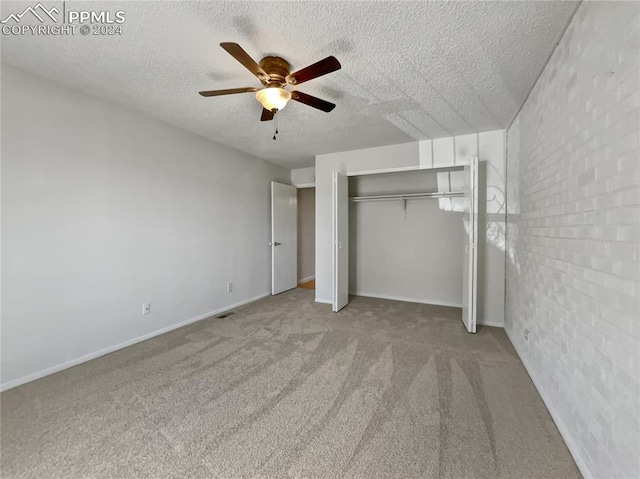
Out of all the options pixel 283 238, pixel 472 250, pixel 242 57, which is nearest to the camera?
pixel 242 57

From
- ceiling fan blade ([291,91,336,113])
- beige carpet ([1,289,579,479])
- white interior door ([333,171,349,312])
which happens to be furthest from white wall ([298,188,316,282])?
ceiling fan blade ([291,91,336,113])

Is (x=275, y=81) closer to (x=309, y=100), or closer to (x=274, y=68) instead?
(x=274, y=68)

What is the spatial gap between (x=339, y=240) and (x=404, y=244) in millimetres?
1318

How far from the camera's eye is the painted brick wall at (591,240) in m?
1.06

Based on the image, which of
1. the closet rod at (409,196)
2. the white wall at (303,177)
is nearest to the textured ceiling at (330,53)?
the closet rod at (409,196)

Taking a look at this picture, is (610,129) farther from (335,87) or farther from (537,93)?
(335,87)

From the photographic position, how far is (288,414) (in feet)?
5.74

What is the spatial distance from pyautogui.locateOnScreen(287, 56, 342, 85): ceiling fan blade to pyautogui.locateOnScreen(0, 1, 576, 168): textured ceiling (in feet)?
0.79

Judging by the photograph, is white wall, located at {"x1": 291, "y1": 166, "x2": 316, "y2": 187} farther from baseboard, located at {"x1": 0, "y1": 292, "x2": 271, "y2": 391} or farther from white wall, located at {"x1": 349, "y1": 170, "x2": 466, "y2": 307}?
baseboard, located at {"x1": 0, "y1": 292, "x2": 271, "y2": 391}

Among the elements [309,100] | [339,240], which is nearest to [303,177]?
[339,240]

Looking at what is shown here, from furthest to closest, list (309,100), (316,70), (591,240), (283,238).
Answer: (283,238) → (309,100) → (316,70) → (591,240)

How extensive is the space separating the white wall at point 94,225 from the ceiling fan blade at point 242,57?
186 centimetres

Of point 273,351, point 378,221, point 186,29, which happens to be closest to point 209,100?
point 186,29

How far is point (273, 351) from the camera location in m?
2.62
